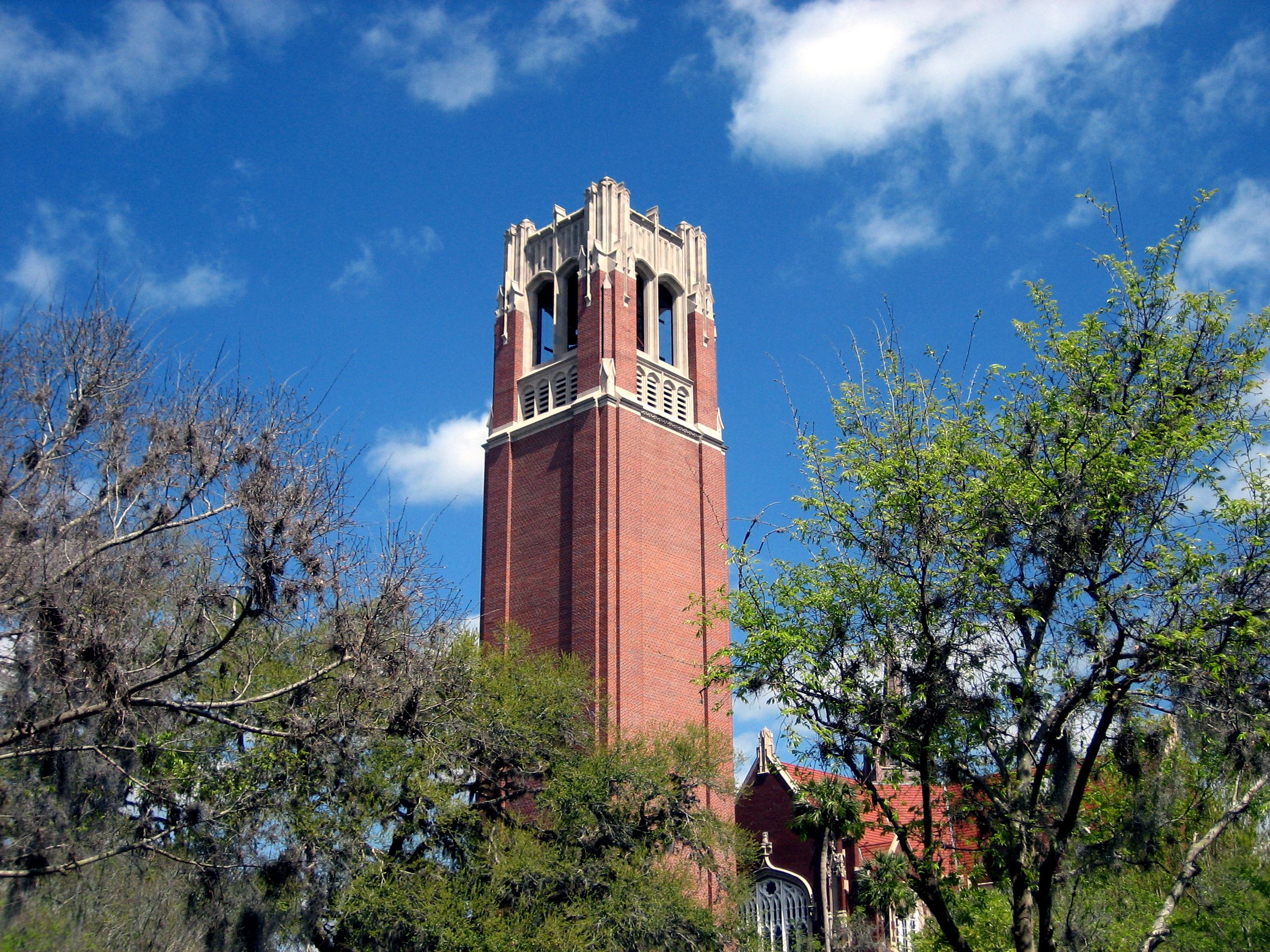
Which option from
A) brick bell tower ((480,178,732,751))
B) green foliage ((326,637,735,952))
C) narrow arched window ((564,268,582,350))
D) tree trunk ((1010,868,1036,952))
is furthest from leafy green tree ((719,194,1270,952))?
narrow arched window ((564,268,582,350))

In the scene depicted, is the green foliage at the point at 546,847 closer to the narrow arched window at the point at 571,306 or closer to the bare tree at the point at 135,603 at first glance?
the bare tree at the point at 135,603

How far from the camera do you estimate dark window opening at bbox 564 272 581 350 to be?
142ft

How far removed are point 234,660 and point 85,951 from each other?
467cm

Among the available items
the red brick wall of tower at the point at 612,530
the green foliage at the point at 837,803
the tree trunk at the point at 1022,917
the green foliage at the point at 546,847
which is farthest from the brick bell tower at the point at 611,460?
the tree trunk at the point at 1022,917

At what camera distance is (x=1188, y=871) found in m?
12.4

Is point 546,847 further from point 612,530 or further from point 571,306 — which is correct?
point 571,306

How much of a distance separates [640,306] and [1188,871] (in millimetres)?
34314

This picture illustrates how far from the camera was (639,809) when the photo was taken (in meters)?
25.1

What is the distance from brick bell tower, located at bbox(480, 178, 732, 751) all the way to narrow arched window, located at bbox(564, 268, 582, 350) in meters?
0.07

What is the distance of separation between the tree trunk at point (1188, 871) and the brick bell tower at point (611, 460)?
2158cm

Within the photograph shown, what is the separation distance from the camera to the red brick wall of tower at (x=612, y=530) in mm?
35625

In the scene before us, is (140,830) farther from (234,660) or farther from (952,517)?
(952,517)

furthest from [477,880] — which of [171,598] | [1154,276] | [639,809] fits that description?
[1154,276]

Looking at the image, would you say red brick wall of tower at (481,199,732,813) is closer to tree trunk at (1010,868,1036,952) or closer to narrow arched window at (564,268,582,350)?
narrow arched window at (564,268,582,350)
